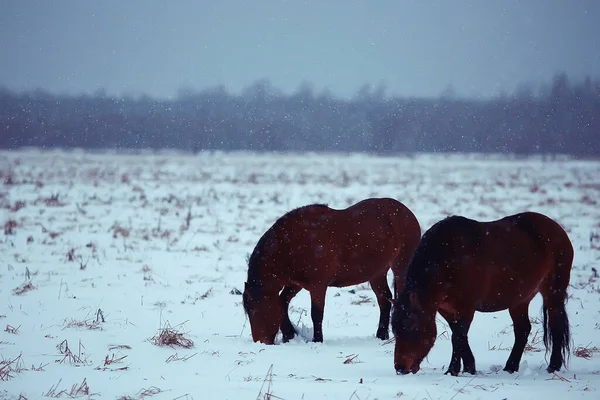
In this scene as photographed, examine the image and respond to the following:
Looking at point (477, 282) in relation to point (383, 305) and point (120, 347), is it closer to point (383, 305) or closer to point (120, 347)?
point (383, 305)

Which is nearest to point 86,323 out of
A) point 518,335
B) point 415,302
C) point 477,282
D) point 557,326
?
point 415,302

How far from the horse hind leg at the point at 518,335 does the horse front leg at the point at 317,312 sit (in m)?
1.95

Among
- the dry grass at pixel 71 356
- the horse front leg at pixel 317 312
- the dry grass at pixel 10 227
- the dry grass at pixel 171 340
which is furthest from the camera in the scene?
the dry grass at pixel 10 227

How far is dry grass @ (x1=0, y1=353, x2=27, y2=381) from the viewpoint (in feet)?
15.7

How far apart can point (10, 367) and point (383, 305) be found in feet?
13.3

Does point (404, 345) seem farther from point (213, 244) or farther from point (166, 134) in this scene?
point (166, 134)

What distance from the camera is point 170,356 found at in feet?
18.2

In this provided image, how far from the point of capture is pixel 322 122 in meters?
89.1

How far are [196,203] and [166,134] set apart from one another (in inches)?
2244

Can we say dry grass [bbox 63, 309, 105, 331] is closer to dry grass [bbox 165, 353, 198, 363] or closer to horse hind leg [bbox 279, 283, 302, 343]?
dry grass [bbox 165, 353, 198, 363]

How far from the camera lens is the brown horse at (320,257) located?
6.28m

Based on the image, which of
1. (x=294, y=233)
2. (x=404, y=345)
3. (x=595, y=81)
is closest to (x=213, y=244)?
(x=294, y=233)

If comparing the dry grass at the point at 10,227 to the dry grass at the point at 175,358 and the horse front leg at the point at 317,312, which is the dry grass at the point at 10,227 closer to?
the dry grass at the point at 175,358

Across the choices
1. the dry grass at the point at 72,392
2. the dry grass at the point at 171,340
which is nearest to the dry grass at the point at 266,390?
the dry grass at the point at 72,392
